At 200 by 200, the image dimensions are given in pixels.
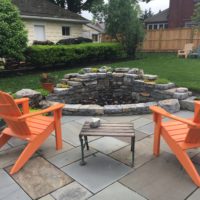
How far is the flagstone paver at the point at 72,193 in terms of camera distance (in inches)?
83.7

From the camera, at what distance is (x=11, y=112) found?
8.17ft

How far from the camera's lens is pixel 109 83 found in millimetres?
6348

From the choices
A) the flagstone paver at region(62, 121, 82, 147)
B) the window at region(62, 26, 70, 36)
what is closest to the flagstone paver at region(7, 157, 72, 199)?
the flagstone paver at region(62, 121, 82, 147)

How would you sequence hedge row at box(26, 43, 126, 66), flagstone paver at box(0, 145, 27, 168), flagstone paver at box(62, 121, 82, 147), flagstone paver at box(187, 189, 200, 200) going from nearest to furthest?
flagstone paver at box(187, 189, 200, 200) < flagstone paver at box(0, 145, 27, 168) < flagstone paver at box(62, 121, 82, 147) < hedge row at box(26, 43, 126, 66)

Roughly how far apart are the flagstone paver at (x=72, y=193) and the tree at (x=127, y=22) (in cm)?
1152

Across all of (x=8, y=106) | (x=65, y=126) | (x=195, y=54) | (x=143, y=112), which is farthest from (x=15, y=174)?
(x=195, y=54)

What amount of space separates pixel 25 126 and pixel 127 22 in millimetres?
11414

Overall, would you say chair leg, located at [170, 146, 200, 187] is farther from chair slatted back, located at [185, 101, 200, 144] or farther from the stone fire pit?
the stone fire pit

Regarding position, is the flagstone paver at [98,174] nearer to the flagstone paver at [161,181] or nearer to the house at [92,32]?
the flagstone paver at [161,181]

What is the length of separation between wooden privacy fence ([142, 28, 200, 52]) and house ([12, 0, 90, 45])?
4909mm

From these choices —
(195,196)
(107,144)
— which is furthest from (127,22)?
(195,196)

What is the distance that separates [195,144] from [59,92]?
354 cm

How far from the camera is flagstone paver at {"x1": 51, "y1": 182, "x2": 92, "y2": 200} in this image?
83.7 inches

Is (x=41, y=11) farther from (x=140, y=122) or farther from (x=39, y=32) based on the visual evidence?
(x=140, y=122)
